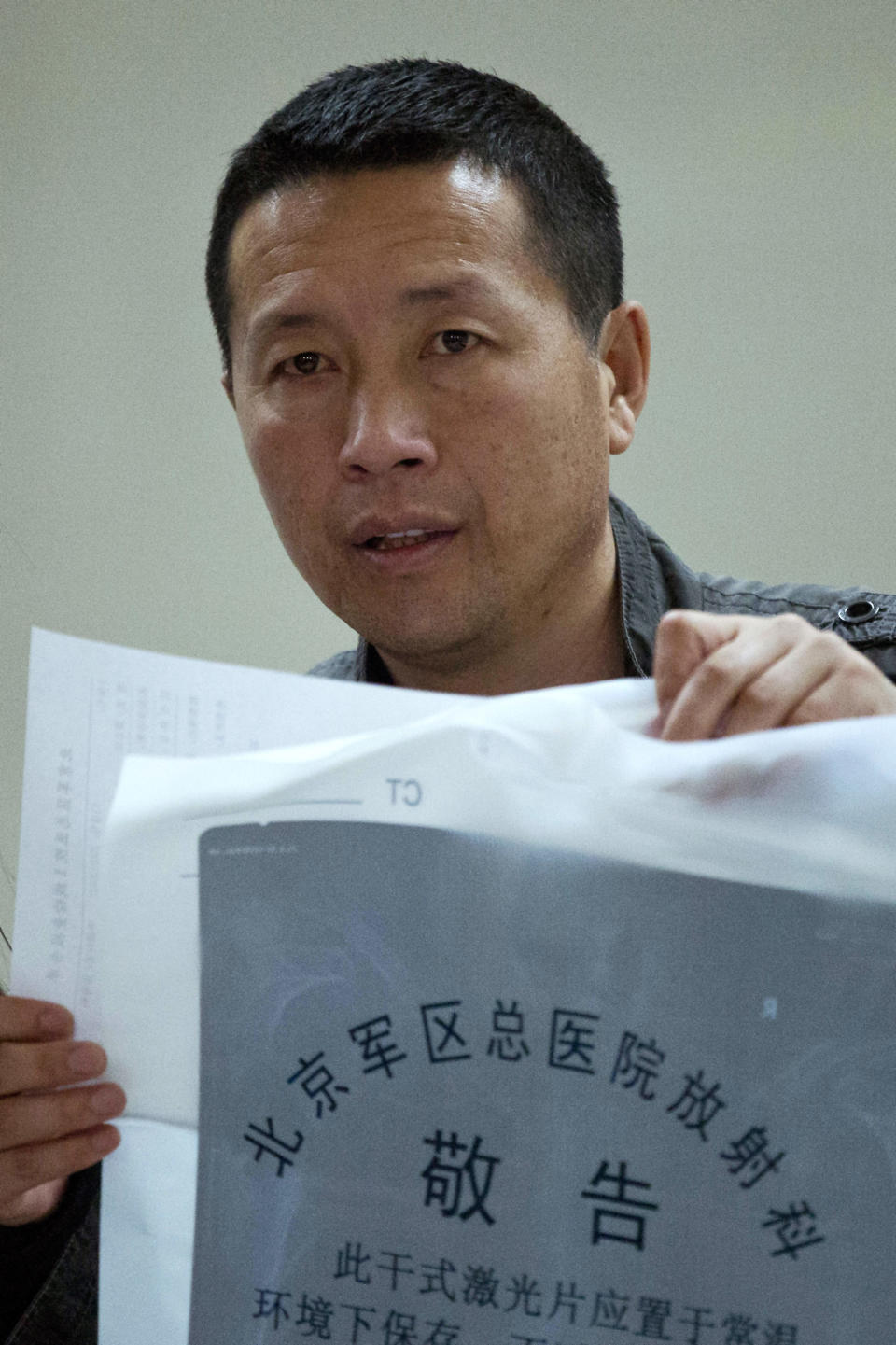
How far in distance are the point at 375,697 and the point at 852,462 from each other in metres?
1.14

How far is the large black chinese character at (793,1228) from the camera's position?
0.36m

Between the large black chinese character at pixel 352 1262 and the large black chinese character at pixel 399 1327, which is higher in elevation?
the large black chinese character at pixel 352 1262

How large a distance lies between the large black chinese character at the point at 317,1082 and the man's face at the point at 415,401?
36 cm

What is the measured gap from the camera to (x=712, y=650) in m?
0.42

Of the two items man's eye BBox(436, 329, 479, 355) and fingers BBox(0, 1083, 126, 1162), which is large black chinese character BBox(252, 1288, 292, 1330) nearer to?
fingers BBox(0, 1083, 126, 1162)

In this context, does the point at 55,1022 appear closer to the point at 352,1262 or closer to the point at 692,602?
the point at 352,1262

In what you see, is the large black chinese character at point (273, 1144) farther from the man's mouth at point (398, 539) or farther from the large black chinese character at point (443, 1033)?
the man's mouth at point (398, 539)

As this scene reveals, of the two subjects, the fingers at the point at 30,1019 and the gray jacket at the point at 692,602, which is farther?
the gray jacket at the point at 692,602

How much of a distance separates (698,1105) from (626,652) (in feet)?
1.75

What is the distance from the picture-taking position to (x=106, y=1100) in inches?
15.6

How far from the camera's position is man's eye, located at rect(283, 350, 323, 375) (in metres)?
0.71

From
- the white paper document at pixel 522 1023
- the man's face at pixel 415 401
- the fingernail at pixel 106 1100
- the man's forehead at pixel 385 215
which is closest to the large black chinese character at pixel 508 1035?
the white paper document at pixel 522 1023

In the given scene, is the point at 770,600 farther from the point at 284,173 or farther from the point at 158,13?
the point at 158,13

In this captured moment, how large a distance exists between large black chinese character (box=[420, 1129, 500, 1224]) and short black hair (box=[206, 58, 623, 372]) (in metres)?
0.54
